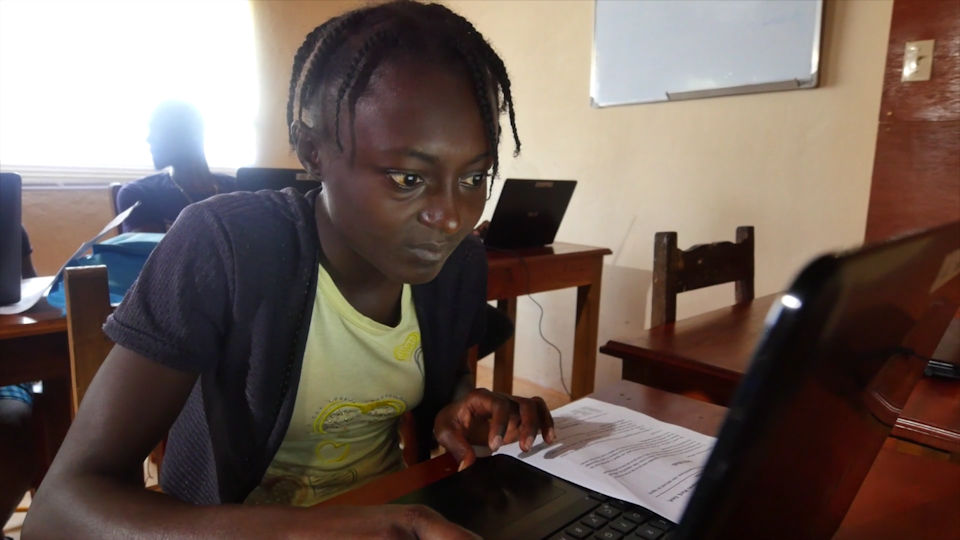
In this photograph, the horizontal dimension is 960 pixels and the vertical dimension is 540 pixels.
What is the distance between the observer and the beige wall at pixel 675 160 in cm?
186

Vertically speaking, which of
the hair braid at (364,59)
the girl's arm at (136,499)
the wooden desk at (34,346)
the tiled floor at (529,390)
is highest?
the hair braid at (364,59)

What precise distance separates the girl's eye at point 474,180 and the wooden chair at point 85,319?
48 centimetres

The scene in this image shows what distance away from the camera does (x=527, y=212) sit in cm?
197

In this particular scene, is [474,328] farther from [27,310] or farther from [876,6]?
[876,6]

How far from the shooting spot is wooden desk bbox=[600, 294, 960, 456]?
73 centimetres

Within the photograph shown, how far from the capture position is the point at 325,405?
2.45 ft

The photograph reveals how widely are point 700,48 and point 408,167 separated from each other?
1846 mm

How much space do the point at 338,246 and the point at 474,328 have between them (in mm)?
273

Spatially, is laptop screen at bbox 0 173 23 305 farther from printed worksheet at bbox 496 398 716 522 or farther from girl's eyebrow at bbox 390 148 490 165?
printed worksheet at bbox 496 398 716 522

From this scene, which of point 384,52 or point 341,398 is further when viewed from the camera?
point 341,398

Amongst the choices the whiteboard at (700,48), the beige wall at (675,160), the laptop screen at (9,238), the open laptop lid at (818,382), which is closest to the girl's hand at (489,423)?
the open laptop lid at (818,382)

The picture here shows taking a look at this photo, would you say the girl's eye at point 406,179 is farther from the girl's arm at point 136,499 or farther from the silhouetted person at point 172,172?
the silhouetted person at point 172,172

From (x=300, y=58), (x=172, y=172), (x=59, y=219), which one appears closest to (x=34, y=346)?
(x=300, y=58)

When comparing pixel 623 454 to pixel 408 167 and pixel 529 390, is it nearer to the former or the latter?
pixel 408 167
